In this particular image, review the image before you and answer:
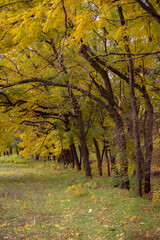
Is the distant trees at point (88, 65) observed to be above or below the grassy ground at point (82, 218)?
above

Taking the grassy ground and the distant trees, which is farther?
the distant trees

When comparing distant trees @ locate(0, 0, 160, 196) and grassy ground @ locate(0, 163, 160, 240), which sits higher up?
distant trees @ locate(0, 0, 160, 196)

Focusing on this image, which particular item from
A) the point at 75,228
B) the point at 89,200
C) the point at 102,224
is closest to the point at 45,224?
the point at 75,228

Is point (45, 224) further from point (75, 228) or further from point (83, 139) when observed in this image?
point (83, 139)

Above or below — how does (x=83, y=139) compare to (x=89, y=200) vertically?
above

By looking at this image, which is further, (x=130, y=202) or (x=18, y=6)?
(x=18, y=6)

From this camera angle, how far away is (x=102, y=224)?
5.68m

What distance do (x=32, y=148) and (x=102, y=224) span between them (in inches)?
809

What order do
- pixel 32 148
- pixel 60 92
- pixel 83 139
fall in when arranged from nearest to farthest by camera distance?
pixel 60 92, pixel 83 139, pixel 32 148

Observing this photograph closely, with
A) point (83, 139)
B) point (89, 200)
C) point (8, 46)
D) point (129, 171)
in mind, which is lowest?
point (89, 200)

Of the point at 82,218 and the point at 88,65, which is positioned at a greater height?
the point at 88,65

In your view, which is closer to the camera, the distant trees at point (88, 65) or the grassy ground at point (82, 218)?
the grassy ground at point (82, 218)

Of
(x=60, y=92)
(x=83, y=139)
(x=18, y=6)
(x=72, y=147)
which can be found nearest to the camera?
(x=18, y=6)

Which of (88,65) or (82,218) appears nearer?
(82,218)
